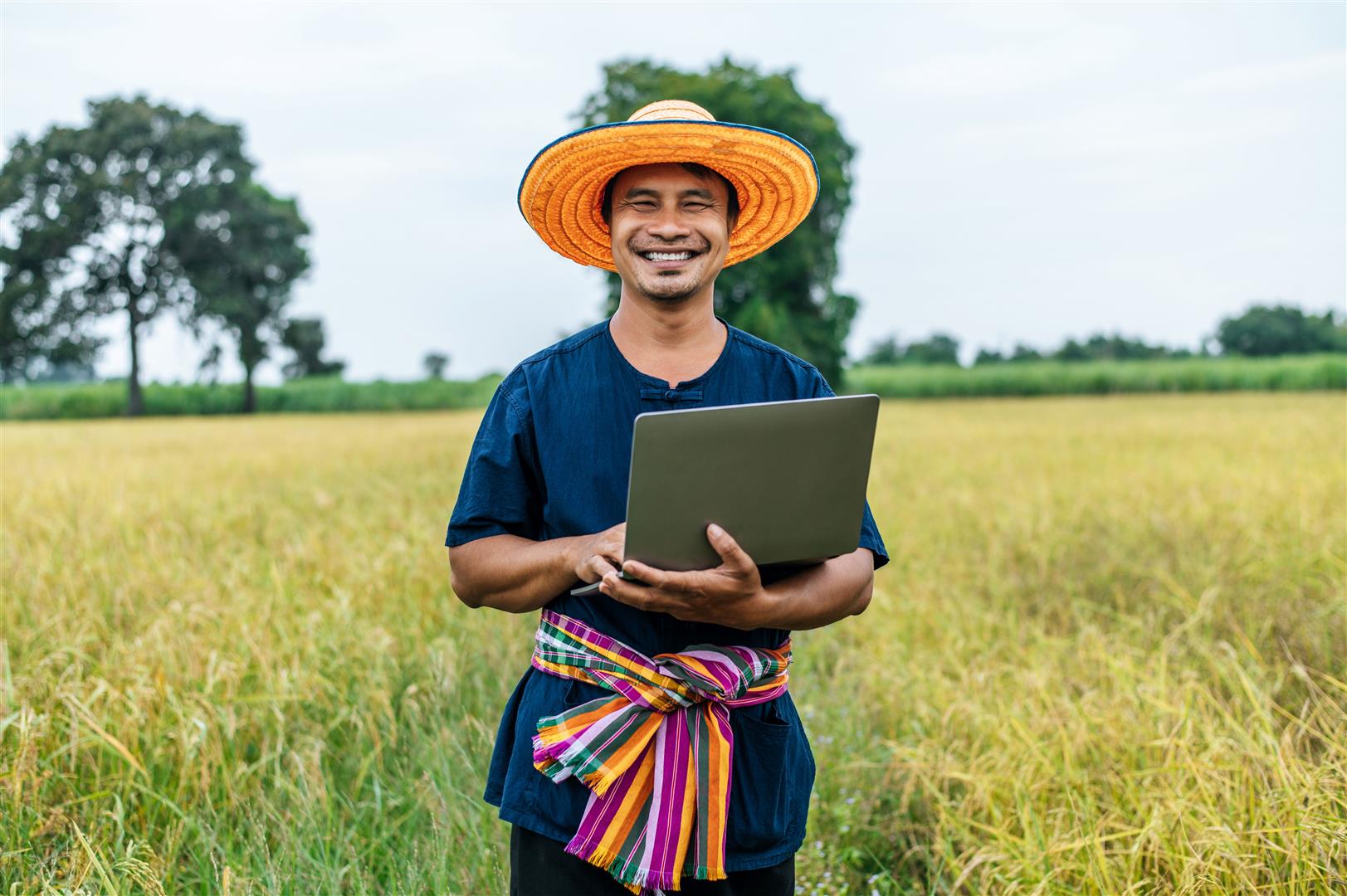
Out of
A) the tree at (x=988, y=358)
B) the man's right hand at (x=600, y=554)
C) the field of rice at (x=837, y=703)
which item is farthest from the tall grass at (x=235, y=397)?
the man's right hand at (x=600, y=554)

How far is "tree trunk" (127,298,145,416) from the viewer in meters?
35.5

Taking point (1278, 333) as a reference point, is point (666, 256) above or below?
below

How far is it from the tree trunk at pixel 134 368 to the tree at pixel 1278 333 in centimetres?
4418

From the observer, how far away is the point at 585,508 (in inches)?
69.8

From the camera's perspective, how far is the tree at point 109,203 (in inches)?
1328

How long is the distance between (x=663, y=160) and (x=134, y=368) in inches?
1510

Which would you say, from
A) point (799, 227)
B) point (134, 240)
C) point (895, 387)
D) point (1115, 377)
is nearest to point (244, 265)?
point (134, 240)

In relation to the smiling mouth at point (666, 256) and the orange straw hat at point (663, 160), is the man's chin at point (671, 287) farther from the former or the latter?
the orange straw hat at point (663, 160)

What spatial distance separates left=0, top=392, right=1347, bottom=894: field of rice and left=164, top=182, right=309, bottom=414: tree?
31779mm

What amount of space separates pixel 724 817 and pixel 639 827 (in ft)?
0.47

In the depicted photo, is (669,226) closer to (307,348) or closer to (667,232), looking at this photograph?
(667,232)

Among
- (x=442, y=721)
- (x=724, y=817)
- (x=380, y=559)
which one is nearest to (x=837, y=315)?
(x=380, y=559)

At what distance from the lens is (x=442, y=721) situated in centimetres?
340

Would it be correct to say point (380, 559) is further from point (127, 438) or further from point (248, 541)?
point (127, 438)
